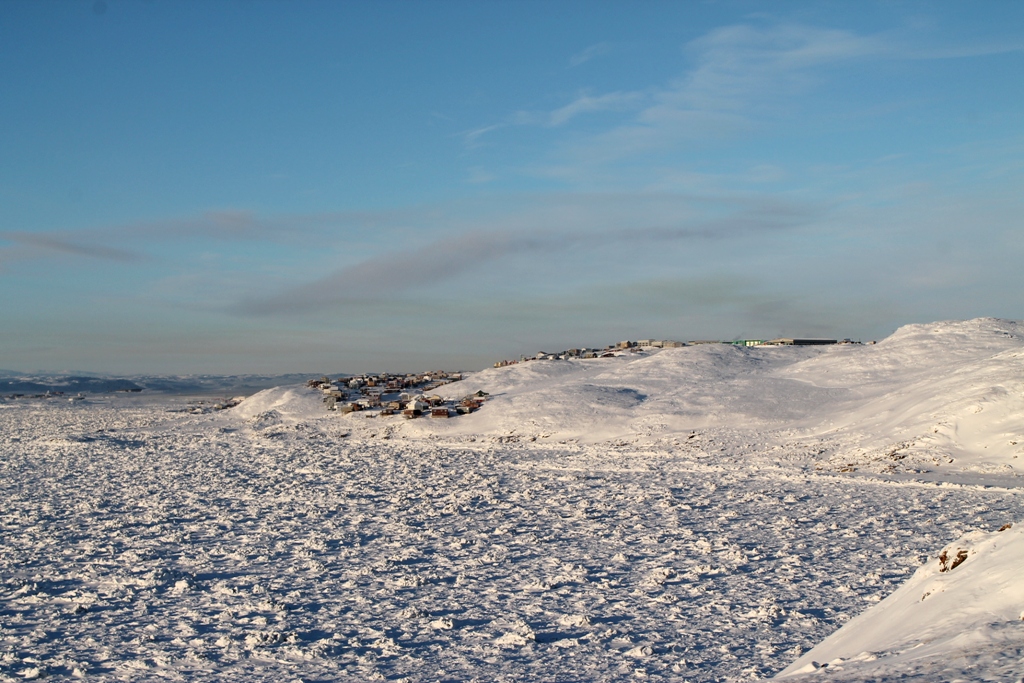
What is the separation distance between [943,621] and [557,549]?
6.64 meters

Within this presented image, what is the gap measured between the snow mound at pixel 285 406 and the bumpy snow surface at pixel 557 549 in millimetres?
10260

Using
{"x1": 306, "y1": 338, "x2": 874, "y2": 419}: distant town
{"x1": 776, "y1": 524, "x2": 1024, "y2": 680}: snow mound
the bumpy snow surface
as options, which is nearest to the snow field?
the bumpy snow surface

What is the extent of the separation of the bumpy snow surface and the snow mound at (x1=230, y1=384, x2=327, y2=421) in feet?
33.7

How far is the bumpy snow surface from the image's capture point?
23.1 feet

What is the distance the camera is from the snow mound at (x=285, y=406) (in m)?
39.8

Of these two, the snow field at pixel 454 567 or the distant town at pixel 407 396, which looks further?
the distant town at pixel 407 396

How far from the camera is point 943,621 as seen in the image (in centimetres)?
583

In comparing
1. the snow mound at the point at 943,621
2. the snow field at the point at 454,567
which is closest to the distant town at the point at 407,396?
the snow field at the point at 454,567

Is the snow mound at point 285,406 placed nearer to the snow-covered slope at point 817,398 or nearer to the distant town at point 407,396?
the distant town at point 407,396

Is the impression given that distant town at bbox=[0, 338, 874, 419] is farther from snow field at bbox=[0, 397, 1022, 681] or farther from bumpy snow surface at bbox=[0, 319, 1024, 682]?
snow field at bbox=[0, 397, 1022, 681]

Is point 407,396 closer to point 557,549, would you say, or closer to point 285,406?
point 285,406

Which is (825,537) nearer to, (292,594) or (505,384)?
(292,594)

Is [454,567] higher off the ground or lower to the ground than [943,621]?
lower

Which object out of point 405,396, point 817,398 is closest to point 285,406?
point 405,396
